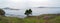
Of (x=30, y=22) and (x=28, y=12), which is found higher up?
(x=30, y=22)

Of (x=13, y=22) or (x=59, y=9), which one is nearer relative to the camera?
(x=13, y=22)

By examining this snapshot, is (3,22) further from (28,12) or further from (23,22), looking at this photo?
(28,12)

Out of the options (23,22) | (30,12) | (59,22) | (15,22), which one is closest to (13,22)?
(15,22)

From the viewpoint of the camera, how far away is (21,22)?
40.4 ft

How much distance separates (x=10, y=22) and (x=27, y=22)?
5.22ft

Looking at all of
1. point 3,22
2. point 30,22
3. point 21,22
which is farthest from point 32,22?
point 3,22

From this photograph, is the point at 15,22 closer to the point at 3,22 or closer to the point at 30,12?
the point at 3,22

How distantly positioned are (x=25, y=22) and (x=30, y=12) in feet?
76.3

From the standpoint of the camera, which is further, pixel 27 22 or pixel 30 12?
Answer: pixel 30 12

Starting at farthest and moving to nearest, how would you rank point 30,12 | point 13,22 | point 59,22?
point 30,12, point 59,22, point 13,22

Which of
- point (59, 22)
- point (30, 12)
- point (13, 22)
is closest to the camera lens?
point (13, 22)

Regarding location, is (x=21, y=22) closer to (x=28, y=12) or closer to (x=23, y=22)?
(x=23, y=22)

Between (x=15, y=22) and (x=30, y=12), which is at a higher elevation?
(x=15, y=22)

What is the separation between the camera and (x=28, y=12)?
35.6 metres
